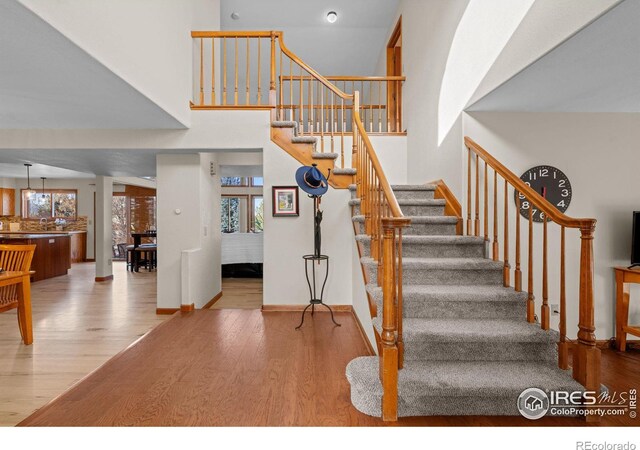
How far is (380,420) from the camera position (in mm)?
1969

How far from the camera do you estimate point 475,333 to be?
2266 mm

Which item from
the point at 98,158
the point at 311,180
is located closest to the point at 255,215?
the point at 98,158

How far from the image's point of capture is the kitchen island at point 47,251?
22.3 feet

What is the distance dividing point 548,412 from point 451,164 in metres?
2.35

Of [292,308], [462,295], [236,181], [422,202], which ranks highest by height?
[236,181]

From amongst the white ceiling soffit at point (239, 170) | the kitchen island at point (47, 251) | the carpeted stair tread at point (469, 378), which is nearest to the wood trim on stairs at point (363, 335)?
the carpeted stair tread at point (469, 378)

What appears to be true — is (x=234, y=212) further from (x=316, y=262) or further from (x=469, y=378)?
(x=469, y=378)

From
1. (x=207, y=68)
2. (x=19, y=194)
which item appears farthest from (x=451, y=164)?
(x=19, y=194)

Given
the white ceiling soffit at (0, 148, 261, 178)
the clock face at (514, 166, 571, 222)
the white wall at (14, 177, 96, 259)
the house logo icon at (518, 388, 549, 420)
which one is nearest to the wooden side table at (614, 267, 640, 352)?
the clock face at (514, 166, 571, 222)

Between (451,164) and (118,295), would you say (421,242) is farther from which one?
(118,295)

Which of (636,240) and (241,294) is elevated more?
(636,240)

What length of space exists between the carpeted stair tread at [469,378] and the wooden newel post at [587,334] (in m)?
0.08

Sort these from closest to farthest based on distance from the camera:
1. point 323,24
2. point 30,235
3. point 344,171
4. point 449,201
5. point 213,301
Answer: point 449,201 → point 344,171 → point 213,301 → point 323,24 → point 30,235

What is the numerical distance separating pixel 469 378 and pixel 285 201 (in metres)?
2.99
